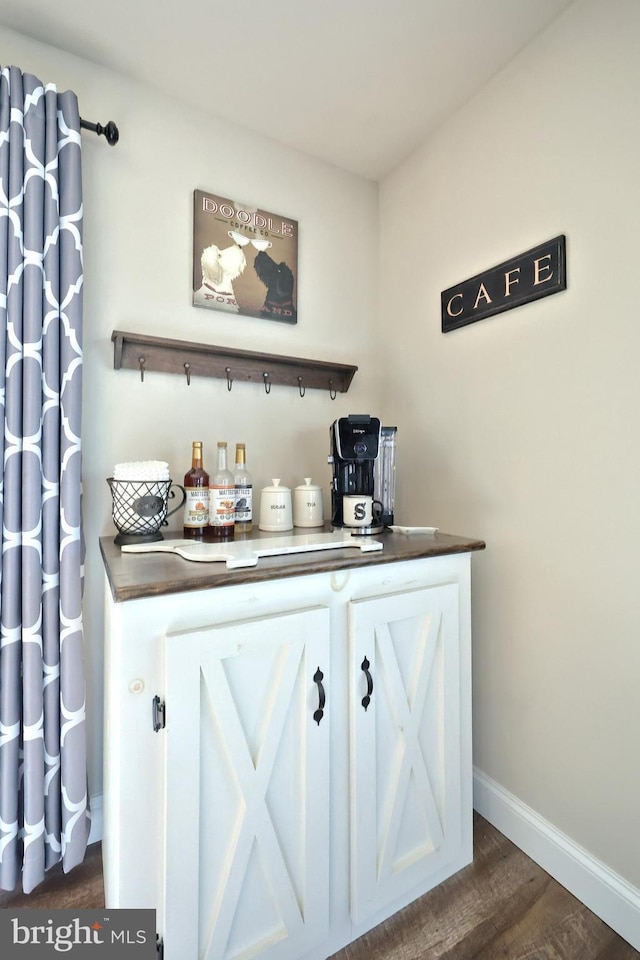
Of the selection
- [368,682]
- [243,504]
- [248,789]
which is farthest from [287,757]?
[243,504]

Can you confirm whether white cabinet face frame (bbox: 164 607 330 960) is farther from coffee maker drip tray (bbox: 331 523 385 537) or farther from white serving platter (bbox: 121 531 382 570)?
coffee maker drip tray (bbox: 331 523 385 537)

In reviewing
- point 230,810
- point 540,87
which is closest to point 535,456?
point 540,87

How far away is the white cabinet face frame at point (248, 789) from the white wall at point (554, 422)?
75 centimetres

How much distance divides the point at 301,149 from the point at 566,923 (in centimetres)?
276

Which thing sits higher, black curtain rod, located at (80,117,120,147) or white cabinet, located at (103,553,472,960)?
black curtain rod, located at (80,117,120,147)

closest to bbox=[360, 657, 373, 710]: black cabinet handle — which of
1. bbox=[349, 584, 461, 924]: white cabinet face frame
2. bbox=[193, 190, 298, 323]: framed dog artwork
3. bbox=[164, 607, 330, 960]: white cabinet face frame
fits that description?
bbox=[349, 584, 461, 924]: white cabinet face frame

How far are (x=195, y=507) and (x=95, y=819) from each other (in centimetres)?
111

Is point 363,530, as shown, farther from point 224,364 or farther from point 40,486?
point 40,486

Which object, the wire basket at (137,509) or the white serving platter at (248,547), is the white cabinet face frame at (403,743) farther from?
the wire basket at (137,509)

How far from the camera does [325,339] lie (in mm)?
1953

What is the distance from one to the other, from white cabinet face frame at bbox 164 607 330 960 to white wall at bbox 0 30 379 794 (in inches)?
29.8

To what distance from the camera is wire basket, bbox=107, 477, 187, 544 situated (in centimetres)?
133

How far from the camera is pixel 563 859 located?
1.31m

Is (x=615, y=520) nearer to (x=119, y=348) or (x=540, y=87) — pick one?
(x=540, y=87)
